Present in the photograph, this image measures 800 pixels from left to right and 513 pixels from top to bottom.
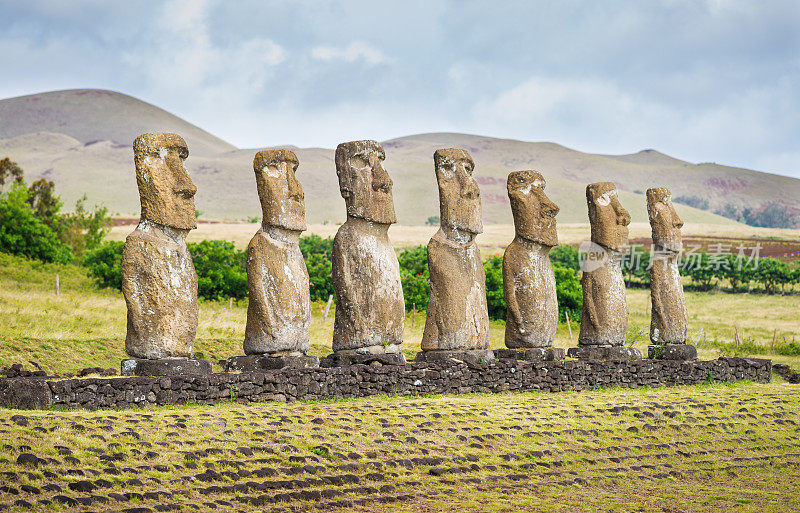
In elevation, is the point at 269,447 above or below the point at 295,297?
below

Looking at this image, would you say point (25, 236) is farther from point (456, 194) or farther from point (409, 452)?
point (409, 452)

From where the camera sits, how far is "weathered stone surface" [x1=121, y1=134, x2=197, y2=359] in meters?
14.3

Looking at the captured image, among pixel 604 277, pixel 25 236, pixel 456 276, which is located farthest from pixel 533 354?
pixel 25 236

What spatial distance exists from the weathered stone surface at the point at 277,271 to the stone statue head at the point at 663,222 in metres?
10.1

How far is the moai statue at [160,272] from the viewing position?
14.3 metres

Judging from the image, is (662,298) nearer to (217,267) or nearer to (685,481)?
(685,481)

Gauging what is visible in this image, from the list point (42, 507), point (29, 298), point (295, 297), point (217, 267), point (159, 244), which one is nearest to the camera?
point (42, 507)

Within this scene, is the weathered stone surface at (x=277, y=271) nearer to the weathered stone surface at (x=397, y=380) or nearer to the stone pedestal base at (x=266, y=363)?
the stone pedestal base at (x=266, y=363)

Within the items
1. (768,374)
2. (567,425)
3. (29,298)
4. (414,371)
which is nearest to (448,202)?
(414,371)

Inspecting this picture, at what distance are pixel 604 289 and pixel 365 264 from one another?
254 inches

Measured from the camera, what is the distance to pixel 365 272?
54.6 ft

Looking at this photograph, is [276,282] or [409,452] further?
[276,282]

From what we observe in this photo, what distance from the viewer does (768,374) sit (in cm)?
2320

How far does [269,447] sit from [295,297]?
4.39 metres
